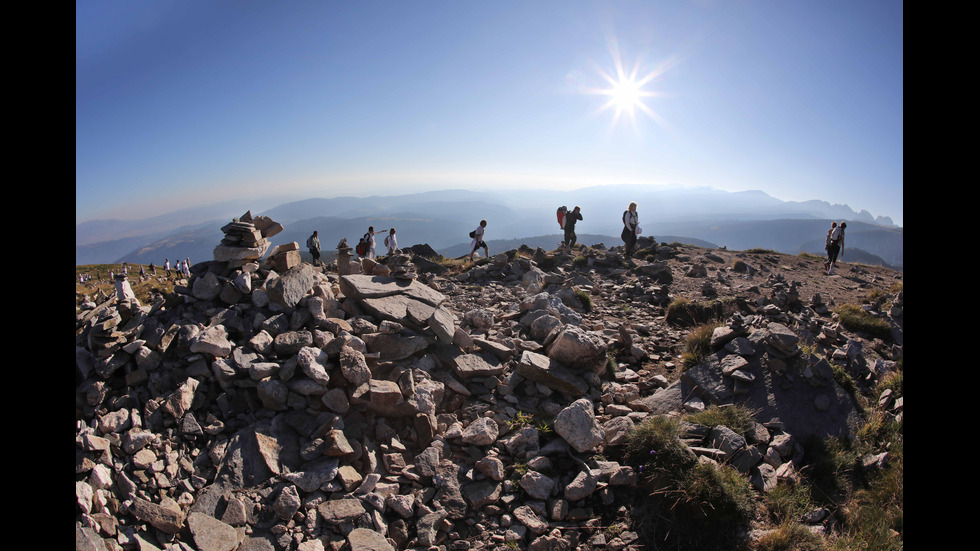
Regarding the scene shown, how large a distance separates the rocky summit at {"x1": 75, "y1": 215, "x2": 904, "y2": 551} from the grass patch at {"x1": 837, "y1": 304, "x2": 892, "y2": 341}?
0.53 metres

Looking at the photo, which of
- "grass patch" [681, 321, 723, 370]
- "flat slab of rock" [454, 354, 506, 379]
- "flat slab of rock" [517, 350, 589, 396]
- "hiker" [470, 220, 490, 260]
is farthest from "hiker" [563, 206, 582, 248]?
"flat slab of rock" [454, 354, 506, 379]

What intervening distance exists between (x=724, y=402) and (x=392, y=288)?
7.25 metres

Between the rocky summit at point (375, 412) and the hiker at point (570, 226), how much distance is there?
51.8 feet

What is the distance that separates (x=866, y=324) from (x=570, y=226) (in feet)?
53.2

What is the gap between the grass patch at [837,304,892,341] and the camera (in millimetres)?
10461

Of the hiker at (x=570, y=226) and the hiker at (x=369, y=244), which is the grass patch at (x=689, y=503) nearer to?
the hiker at (x=369, y=244)

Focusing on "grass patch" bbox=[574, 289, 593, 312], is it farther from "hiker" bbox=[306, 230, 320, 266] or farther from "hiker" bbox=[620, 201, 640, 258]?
"hiker" bbox=[306, 230, 320, 266]

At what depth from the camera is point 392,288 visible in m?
9.65

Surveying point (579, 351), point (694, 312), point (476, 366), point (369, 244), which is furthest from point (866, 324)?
point (369, 244)

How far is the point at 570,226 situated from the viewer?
25.5 meters

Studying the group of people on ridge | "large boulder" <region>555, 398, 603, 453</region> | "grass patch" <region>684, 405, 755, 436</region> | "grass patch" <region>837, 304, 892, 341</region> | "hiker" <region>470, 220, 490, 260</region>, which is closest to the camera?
"large boulder" <region>555, 398, 603, 453</region>

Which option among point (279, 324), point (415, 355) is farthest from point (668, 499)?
point (279, 324)
